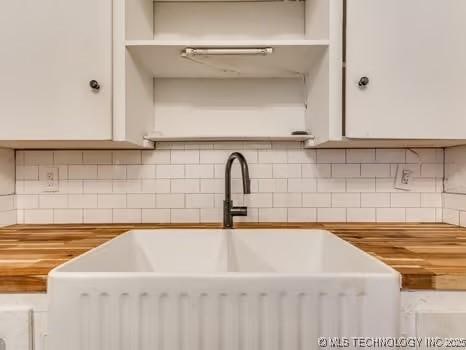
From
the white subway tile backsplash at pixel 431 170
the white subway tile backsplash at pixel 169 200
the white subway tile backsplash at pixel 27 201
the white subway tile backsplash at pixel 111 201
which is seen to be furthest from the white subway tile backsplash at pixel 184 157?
the white subway tile backsplash at pixel 431 170

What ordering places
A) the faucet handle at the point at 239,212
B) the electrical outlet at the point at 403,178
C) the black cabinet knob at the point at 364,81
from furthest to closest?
the electrical outlet at the point at 403,178, the faucet handle at the point at 239,212, the black cabinet knob at the point at 364,81

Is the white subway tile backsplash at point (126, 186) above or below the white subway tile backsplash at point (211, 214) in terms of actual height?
above

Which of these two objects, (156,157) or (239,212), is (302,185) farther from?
(156,157)

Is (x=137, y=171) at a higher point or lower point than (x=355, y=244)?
higher

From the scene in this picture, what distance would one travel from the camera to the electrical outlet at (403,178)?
4.44 ft

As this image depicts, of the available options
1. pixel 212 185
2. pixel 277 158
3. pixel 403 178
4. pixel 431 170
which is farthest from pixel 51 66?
pixel 431 170

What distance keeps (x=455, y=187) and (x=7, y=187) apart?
5.66ft

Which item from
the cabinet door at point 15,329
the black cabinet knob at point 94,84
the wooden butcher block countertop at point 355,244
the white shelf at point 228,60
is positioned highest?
the white shelf at point 228,60

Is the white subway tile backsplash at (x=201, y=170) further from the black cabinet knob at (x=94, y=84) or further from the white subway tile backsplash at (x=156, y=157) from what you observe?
the black cabinet knob at (x=94, y=84)

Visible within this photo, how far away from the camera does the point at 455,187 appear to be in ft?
4.22

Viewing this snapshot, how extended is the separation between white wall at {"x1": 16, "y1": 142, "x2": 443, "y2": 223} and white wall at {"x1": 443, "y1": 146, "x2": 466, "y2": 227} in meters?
0.03

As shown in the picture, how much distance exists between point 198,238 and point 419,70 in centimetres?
88

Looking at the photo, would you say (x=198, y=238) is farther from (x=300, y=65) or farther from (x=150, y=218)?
(x=300, y=65)

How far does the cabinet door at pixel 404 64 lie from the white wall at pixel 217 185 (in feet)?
1.16
